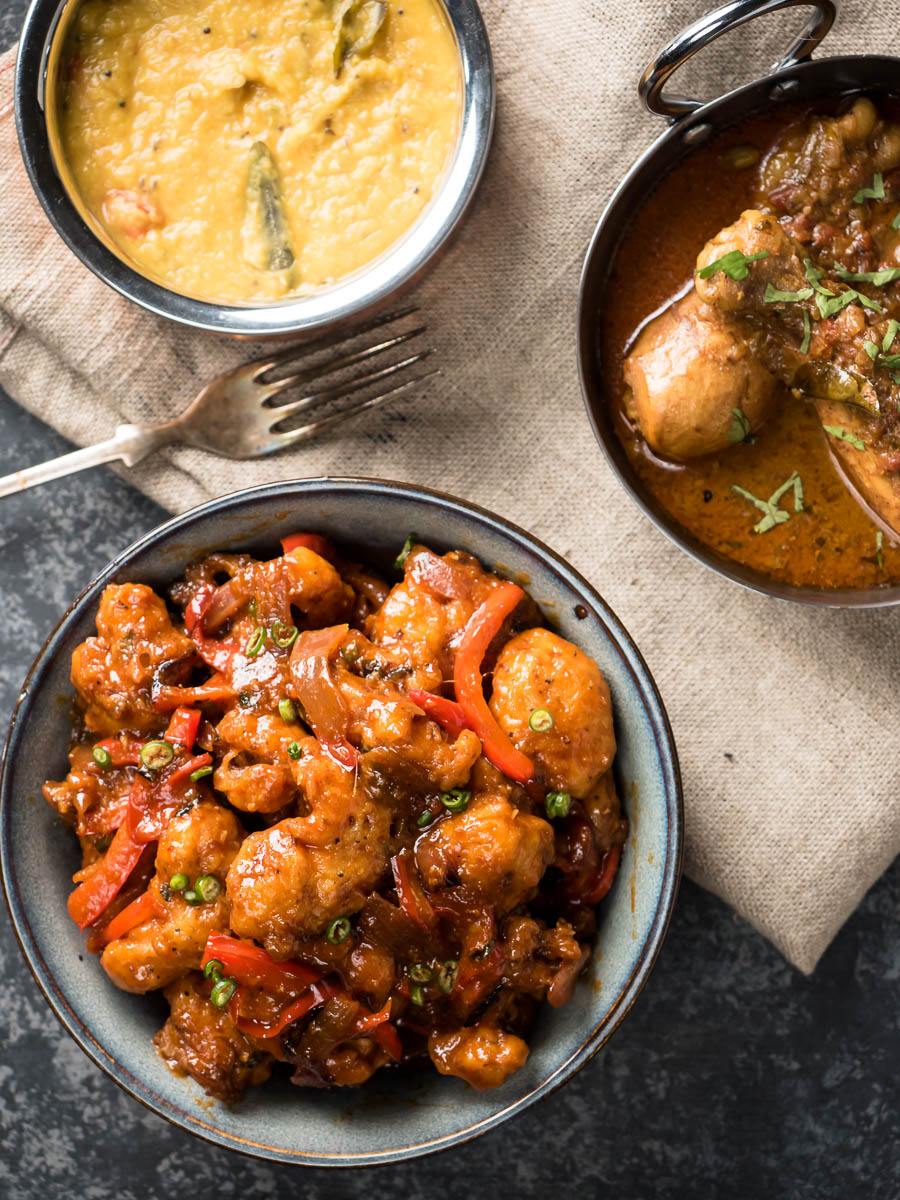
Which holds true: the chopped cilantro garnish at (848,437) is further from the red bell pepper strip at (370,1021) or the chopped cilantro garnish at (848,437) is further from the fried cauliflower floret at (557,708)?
the red bell pepper strip at (370,1021)

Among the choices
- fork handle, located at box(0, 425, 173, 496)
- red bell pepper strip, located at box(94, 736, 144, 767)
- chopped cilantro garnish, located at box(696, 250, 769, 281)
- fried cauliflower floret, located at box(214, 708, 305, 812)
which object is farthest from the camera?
fork handle, located at box(0, 425, 173, 496)

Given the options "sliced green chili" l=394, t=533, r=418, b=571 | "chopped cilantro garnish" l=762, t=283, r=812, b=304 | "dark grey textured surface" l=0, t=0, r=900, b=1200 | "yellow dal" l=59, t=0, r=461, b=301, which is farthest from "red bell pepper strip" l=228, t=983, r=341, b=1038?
"chopped cilantro garnish" l=762, t=283, r=812, b=304

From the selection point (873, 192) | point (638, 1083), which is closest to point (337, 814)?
point (638, 1083)

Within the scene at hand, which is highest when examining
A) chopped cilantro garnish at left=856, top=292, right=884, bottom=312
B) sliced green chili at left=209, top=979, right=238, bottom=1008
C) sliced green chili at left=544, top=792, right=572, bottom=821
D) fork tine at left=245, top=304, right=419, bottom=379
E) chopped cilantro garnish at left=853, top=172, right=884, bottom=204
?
chopped cilantro garnish at left=853, top=172, right=884, bottom=204

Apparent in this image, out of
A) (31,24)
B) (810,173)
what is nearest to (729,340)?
(810,173)

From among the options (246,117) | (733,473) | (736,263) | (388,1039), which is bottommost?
(388,1039)

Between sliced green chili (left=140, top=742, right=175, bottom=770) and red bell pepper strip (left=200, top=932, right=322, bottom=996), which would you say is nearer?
red bell pepper strip (left=200, top=932, right=322, bottom=996)

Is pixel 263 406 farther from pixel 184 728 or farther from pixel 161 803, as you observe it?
pixel 161 803

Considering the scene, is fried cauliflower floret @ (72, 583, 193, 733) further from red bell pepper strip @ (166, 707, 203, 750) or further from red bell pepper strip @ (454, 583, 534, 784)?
red bell pepper strip @ (454, 583, 534, 784)
